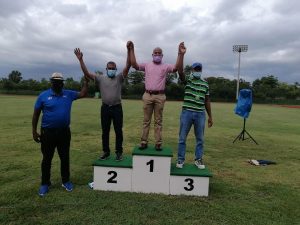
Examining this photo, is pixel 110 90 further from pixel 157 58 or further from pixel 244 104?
pixel 244 104

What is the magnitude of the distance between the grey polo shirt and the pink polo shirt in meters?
0.56

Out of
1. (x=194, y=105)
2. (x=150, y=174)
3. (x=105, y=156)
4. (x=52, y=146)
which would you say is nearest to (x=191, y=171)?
(x=150, y=174)

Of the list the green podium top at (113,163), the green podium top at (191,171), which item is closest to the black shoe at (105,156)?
the green podium top at (113,163)

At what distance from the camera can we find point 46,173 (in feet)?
20.8

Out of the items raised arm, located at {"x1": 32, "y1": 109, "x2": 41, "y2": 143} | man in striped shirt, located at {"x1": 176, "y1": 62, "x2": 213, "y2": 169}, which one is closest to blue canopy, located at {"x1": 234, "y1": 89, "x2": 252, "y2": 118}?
man in striped shirt, located at {"x1": 176, "y1": 62, "x2": 213, "y2": 169}

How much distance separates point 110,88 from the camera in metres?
6.64

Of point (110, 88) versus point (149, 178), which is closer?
point (149, 178)

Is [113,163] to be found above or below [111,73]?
below

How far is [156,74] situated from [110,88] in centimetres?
90

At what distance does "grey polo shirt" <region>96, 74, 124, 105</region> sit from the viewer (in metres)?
6.64

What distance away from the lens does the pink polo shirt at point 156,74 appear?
6.61m

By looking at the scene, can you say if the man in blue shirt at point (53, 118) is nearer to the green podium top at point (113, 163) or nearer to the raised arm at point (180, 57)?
the green podium top at point (113, 163)

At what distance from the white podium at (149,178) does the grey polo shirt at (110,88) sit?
106 centimetres

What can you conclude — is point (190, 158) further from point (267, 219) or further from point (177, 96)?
point (177, 96)
